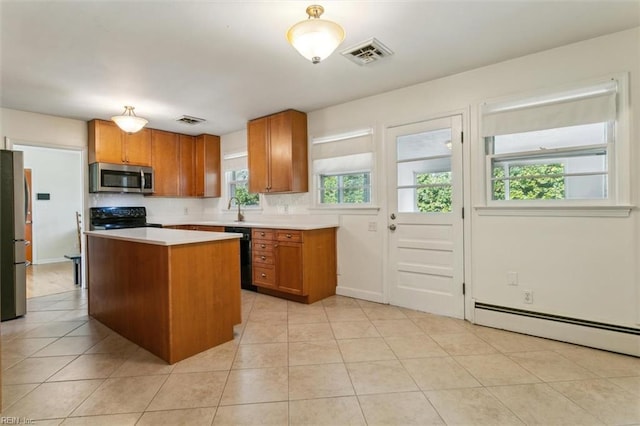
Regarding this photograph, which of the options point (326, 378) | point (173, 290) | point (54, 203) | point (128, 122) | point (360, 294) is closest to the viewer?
point (326, 378)

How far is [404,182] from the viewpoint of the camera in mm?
3512

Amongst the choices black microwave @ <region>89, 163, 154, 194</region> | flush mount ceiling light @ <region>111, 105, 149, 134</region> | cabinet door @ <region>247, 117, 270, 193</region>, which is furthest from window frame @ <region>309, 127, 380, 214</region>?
black microwave @ <region>89, 163, 154, 194</region>

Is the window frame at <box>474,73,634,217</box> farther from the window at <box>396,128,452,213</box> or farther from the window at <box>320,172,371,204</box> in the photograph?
the window at <box>320,172,371,204</box>

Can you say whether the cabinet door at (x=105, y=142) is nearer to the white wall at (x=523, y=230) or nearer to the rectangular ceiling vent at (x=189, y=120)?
the white wall at (x=523, y=230)

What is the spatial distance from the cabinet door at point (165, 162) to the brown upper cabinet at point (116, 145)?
0.35 feet

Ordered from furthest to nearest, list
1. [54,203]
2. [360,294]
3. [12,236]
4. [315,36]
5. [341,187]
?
[54,203], [341,187], [360,294], [12,236], [315,36]

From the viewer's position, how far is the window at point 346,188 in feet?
12.8

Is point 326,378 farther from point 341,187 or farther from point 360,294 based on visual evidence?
point 341,187

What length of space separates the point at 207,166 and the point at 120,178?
1.34 m

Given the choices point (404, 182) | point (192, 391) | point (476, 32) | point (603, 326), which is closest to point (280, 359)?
point (192, 391)

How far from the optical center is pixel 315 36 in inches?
73.4

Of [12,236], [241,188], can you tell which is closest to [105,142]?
[12,236]

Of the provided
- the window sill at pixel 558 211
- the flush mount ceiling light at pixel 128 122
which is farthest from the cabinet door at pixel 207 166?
the window sill at pixel 558 211

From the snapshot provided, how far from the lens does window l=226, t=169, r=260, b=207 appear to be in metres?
5.31
